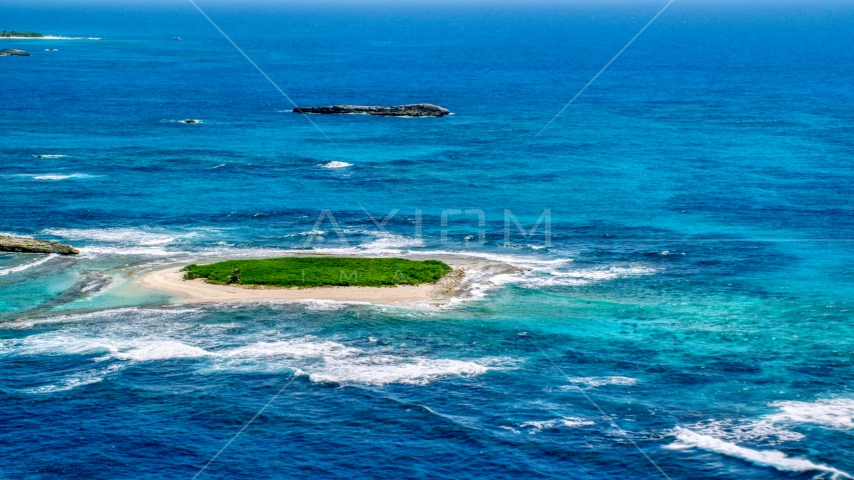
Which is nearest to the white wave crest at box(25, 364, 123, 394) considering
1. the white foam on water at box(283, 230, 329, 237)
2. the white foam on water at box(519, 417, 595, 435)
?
the white foam on water at box(519, 417, 595, 435)

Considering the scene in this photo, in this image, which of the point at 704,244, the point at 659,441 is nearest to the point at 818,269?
the point at 704,244

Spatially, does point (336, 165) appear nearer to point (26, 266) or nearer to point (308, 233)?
point (308, 233)

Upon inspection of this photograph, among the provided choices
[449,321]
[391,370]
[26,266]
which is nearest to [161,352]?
[391,370]

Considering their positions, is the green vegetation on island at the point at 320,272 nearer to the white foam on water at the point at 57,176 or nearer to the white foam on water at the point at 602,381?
the white foam on water at the point at 602,381

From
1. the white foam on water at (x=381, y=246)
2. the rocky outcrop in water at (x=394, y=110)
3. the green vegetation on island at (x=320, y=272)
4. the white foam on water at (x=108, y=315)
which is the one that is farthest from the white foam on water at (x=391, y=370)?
the rocky outcrop in water at (x=394, y=110)

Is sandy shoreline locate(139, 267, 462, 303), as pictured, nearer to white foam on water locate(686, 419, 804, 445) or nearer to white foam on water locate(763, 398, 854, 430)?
white foam on water locate(686, 419, 804, 445)

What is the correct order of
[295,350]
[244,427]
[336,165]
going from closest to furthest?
[244,427], [295,350], [336,165]
